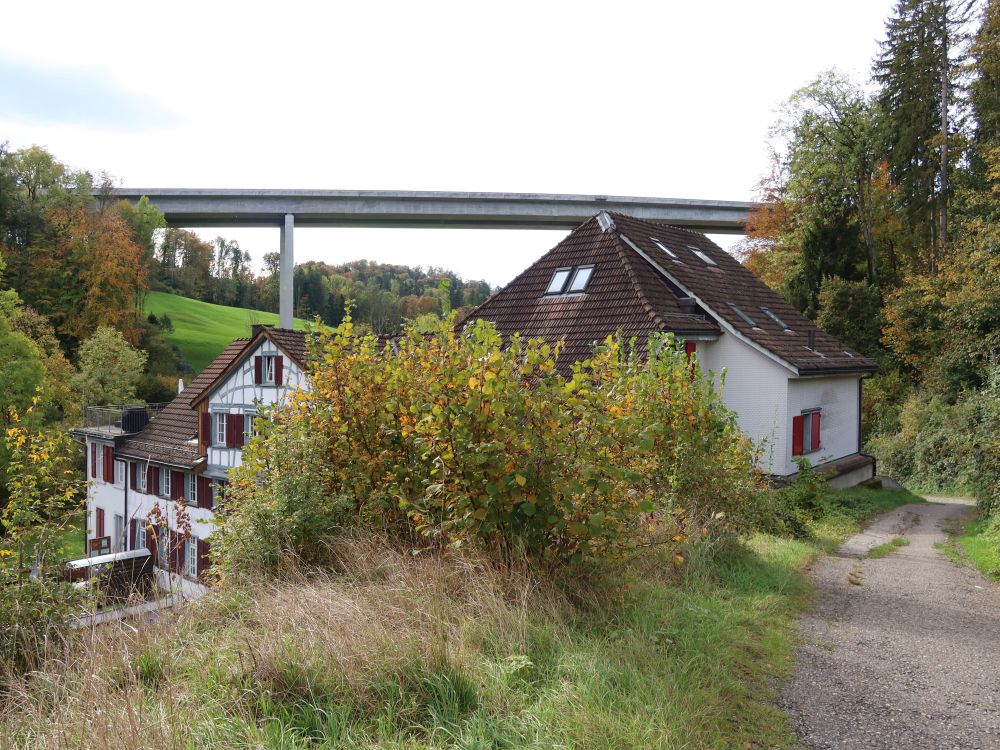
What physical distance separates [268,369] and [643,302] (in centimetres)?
1178

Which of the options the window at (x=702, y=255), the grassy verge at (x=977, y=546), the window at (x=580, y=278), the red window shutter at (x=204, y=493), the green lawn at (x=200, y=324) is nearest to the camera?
the grassy verge at (x=977, y=546)

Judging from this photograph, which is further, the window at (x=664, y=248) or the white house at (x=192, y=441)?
the white house at (x=192, y=441)

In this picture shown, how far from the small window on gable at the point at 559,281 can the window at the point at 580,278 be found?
0.20m

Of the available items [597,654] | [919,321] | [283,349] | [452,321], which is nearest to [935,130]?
[919,321]

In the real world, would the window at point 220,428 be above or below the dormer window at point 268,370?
below

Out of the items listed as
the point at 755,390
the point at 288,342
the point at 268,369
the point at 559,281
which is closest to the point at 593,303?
the point at 559,281

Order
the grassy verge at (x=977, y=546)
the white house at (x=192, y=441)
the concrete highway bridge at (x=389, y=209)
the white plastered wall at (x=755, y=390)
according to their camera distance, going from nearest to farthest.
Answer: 1. the grassy verge at (x=977, y=546)
2. the white plastered wall at (x=755, y=390)
3. the white house at (x=192, y=441)
4. the concrete highway bridge at (x=389, y=209)

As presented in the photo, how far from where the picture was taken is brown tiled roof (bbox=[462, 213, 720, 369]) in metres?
16.3

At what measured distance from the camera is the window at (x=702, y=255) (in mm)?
21489

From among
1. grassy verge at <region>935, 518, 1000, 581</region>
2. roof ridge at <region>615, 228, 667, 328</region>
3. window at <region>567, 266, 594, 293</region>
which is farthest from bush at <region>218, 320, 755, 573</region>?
window at <region>567, 266, 594, 293</region>

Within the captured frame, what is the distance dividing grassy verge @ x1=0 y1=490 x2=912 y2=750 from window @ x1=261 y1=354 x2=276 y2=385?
1727 centimetres

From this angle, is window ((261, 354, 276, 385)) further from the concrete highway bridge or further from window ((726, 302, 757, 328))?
the concrete highway bridge

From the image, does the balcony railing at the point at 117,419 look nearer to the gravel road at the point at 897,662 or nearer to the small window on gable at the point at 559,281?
the small window on gable at the point at 559,281

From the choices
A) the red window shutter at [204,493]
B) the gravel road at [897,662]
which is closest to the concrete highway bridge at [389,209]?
the red window shutter at [204,493]
